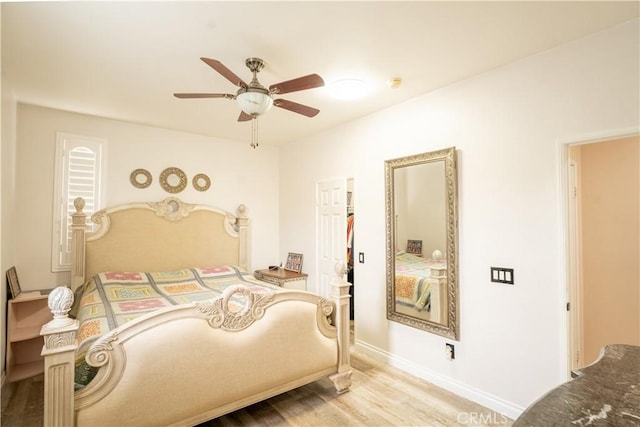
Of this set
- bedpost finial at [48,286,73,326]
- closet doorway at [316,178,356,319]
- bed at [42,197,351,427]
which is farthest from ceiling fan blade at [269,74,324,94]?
closet doorway at [316,178,356,319]

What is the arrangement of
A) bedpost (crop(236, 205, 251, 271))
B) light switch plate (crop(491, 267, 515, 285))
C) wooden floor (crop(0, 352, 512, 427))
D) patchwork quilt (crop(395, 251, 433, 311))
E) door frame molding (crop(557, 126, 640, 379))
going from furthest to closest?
bedpost (crop(236, 205, 251, 271)), patchwork quilt (crop(395, 251, 433, 311)), light switch plate (crop(491, 267, 515, 285)), wooden floor (crop(0, 352, 512, 427)), door frame molding (crop(557, 126, 640, 379))

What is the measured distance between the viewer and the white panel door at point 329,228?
12.5 ft

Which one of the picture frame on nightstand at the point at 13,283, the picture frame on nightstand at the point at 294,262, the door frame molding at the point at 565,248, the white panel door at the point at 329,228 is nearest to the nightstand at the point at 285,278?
the picture frame on nightstand at the point at 294,262

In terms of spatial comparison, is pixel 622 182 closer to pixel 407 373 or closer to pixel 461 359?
pixel 461 359

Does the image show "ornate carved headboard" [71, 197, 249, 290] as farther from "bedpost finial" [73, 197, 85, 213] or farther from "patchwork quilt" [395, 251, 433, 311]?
"patchwork quilt" [395, 251, 433, 311]

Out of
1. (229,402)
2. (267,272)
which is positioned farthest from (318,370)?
(267,272)

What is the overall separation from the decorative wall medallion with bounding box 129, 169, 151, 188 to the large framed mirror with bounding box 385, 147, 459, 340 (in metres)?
2.99

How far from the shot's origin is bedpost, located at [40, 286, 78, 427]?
149cm

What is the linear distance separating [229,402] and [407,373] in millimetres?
1746

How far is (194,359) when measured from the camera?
6.25ft

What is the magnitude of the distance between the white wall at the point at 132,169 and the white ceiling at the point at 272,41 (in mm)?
513

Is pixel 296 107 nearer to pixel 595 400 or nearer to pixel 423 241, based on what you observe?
pixel 423 241

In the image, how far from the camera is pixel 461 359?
260 cm

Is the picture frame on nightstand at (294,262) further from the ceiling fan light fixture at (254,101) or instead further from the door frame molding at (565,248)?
the door frame molding at (565,248)
